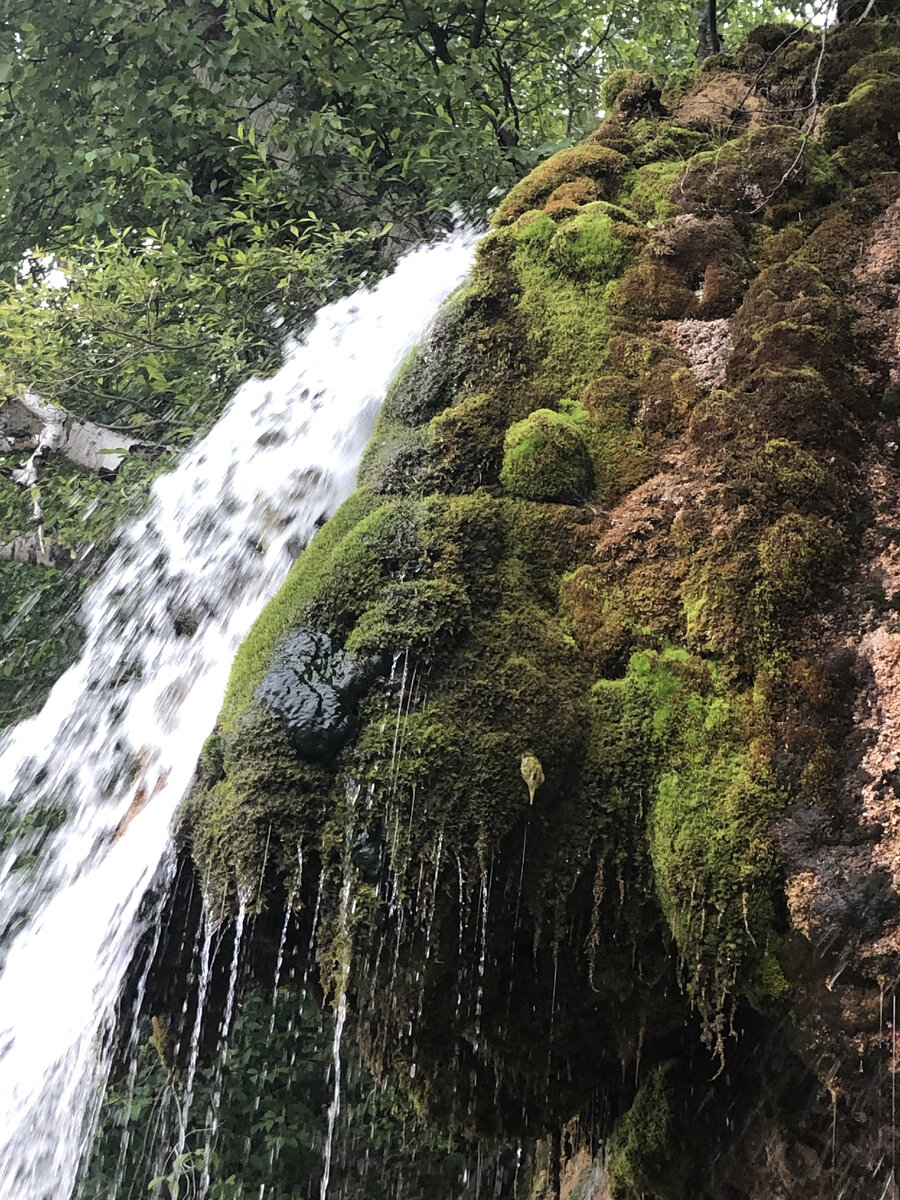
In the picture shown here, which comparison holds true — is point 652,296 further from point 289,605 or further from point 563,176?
point 289,605

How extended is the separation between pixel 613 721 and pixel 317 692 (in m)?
0.71

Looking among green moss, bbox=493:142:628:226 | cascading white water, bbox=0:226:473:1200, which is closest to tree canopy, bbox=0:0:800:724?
cascading white water, bbox=0:226:473:1200

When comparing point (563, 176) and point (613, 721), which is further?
point (563, 176)

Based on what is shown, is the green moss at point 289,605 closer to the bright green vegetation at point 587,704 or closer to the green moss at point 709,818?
the bright green vegetation at point 587,704

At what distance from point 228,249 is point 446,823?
200 inches

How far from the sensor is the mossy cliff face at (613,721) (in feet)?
6.69

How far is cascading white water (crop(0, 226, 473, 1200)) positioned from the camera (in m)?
2.74

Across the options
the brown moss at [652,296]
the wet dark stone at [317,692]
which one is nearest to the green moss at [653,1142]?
the wet dark stone at [317,692]

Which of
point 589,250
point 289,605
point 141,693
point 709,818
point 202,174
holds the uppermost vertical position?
point 202,174

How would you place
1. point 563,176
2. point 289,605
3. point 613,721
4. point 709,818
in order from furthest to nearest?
point 563,176
point 289,605
point 613,721
point 709,818

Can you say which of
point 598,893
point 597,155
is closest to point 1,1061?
point 598,893

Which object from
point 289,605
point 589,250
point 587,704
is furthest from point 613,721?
point 589,250

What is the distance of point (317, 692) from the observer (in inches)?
91.4

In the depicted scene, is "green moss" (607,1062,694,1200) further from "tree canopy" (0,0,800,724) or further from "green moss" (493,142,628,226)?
"tree canopy" (0,0,800,724)
